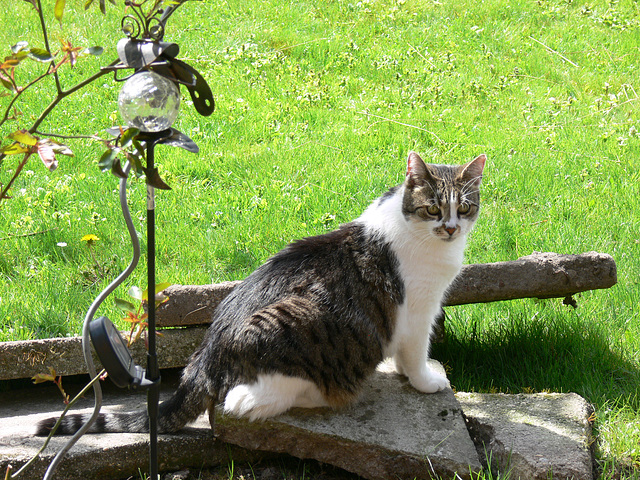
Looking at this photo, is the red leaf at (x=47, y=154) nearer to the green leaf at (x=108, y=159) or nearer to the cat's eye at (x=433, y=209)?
the green leaf at (x=108, y=159)

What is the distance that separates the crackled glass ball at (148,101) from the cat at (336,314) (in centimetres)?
124

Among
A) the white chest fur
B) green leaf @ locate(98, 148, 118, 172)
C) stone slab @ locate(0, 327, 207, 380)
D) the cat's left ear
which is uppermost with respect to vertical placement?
green leaf @ locate(98, 148, 118, 172)

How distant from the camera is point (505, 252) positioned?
4340 millimetres

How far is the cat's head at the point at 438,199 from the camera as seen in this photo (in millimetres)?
2959

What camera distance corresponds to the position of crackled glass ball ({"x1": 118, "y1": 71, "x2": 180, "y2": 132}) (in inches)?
61.5

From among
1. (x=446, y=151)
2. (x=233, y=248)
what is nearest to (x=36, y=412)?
(x=233, y=248)

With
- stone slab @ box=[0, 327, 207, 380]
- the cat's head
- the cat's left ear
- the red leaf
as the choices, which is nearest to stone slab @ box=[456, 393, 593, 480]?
the cat's head

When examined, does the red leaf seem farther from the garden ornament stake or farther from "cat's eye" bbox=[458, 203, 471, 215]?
"cat's eye" bbox=[458, 203, 471, 215]

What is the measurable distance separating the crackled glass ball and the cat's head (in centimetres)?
159

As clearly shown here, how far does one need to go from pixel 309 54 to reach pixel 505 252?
371 centimetres

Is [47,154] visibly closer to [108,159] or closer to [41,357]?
[108,159]

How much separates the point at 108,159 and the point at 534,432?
2167 mm

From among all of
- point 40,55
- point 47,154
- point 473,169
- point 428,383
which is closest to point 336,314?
point 428,383

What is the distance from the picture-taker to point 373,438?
267 cm
